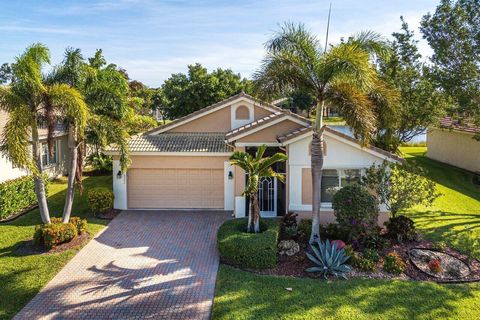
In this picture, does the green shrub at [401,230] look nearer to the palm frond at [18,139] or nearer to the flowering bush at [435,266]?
the flowering bush at [435,266]

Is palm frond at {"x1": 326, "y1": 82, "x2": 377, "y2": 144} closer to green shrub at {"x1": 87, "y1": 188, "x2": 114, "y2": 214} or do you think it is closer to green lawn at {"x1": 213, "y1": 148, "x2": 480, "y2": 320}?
green lawn at {"x1": 213, "y1": 148, "x2": 480, "y2": 320}

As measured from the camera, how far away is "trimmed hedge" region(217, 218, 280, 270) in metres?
13.3

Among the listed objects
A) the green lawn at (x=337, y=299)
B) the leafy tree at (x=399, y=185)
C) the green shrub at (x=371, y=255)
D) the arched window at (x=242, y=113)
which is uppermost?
the arched window at (x=242, y=113)

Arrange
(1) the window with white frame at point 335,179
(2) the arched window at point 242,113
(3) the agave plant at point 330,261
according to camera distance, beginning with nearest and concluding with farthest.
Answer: (3) the agave plant at point 330,261 → (1) the window with white frame at point 335,179 → (2) the arched window at point 242,113

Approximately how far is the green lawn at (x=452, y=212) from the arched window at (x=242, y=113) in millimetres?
10204

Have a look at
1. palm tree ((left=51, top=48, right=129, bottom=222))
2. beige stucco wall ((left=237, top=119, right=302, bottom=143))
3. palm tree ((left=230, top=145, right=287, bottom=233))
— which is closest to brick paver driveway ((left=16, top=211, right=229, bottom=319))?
palm tree ((left=230, top=145, right=287, bottom=233))

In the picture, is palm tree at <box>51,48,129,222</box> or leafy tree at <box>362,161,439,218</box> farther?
leafy tree at <box>362,161,439,218</box>

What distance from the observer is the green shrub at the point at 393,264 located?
42.7 ft

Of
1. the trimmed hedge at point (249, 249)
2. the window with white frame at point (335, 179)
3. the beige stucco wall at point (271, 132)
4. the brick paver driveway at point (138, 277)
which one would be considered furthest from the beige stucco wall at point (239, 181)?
the trimmed hedge at point (249, 249)

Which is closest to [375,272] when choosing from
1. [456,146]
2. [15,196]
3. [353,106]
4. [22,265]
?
[353,106]

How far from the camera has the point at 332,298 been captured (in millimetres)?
11375

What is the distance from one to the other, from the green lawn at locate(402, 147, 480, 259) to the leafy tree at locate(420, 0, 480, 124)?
501 centimetres

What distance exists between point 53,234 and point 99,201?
15.2ft

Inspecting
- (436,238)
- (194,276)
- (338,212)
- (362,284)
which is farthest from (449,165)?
(194,276)
